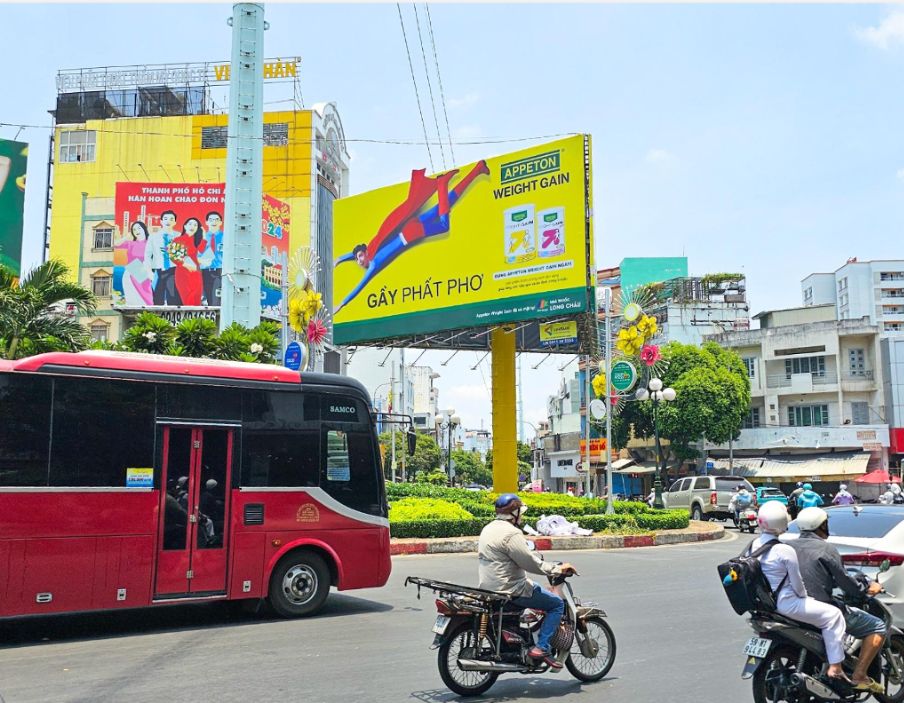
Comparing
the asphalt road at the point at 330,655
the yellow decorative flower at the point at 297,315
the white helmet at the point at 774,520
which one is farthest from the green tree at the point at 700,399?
the white helmet at the point at 774,520

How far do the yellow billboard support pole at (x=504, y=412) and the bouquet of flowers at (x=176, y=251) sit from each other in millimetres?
37066

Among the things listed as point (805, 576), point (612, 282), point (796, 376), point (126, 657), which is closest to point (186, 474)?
point (126, 657)

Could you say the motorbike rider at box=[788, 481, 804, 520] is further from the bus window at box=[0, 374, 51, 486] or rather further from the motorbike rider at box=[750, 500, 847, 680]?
the bus window at box=[0, 374, 51, 486]

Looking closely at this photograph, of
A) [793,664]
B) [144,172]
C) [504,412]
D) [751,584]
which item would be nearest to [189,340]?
[504,412]

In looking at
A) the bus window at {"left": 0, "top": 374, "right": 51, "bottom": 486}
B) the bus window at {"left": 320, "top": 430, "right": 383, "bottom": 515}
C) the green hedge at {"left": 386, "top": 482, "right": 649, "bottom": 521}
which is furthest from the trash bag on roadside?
the bus window at {"left": 0, "top": 374, "right": 51, "bottom": 486}

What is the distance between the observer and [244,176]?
3297cm

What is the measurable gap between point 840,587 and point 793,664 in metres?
0.60

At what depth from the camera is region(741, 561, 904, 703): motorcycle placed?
5406mm

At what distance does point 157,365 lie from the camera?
970cm

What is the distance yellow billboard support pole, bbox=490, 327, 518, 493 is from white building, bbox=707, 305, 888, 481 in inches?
934

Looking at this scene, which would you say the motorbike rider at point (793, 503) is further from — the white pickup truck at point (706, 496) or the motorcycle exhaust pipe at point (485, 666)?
the white pickup truck at point (706, 496)

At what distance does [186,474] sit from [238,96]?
87.4ft

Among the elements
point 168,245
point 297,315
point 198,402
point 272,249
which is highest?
point 272,249

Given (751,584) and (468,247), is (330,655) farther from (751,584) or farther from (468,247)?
(468,247)
